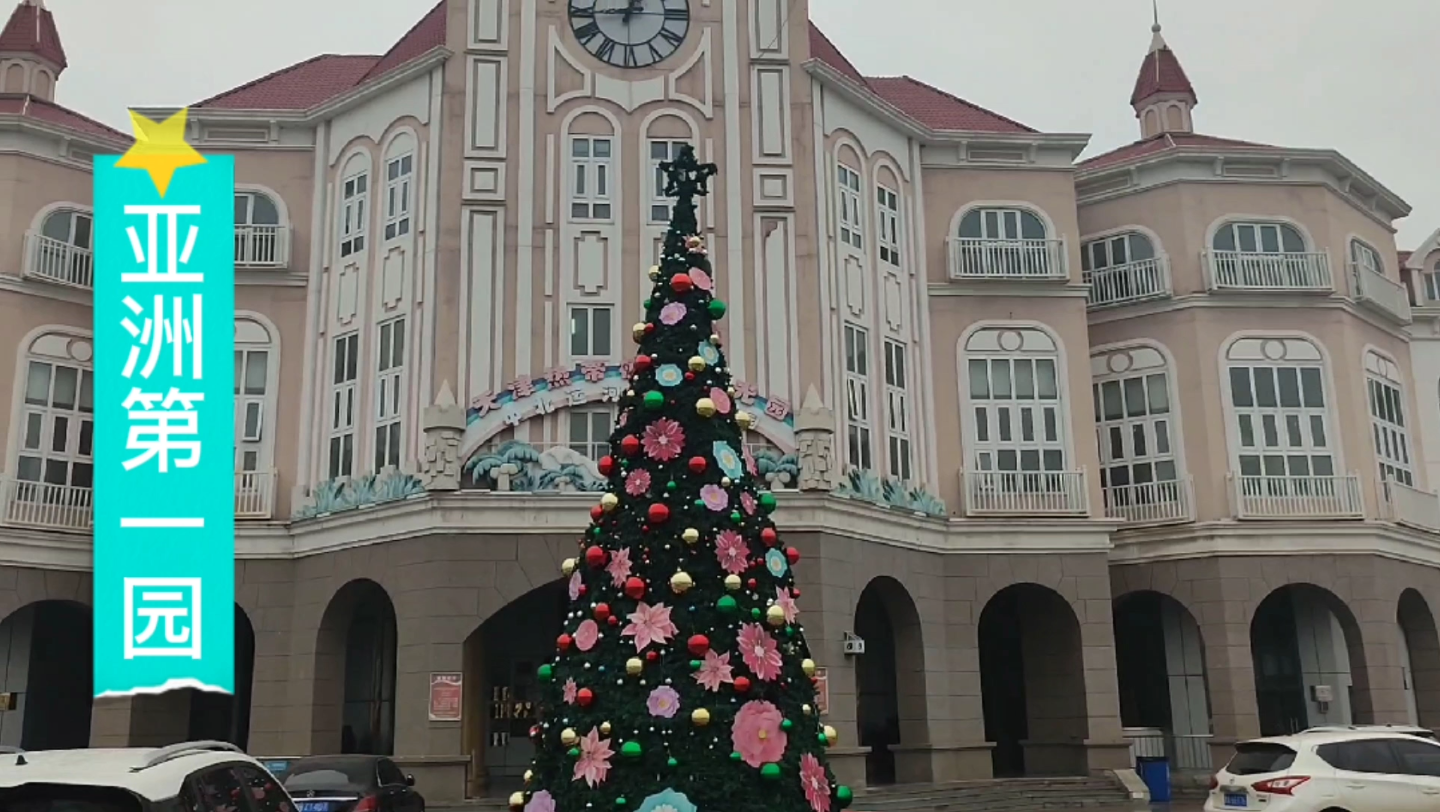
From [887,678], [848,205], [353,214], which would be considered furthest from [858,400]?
[353,214]

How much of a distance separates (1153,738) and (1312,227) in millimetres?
11350

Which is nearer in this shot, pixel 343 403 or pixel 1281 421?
pixel 343 403

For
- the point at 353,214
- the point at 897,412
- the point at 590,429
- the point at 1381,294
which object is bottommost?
the point at 590,429

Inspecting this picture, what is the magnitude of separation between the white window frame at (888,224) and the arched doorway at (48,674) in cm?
1638

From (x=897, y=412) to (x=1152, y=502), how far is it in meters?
6.08

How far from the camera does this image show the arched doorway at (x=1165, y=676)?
88.0 feet

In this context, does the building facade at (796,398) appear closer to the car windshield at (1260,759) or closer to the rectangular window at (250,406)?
the rectangular window at (250,406)

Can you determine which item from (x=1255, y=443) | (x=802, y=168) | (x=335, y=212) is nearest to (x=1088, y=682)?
(x=1255, y=443)

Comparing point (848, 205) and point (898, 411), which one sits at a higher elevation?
point (848, 205)

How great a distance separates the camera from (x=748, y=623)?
8797mm

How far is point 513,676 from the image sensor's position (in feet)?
80.5

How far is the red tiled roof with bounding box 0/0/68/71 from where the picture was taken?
28891mm

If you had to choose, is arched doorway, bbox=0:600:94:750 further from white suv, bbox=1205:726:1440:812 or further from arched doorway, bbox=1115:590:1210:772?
arched doorway, bbox=1115:590:1210:772

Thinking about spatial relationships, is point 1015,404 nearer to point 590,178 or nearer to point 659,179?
point 659,179
